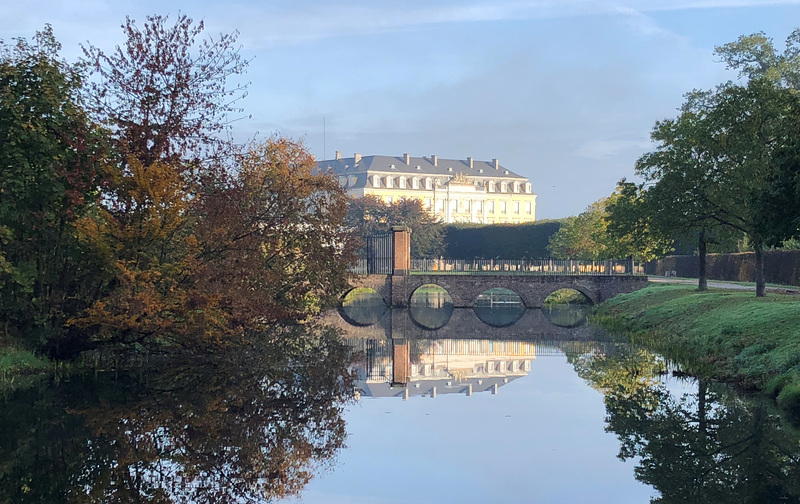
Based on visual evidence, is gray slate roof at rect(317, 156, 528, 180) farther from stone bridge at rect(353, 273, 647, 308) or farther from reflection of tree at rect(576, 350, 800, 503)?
reflection of tree at rect(576, 350, 800, 503)

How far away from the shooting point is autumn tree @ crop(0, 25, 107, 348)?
17.6 metres

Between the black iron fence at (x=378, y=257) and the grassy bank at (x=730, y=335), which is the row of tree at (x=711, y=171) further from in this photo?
the black iron fence at (x=378, y=257)

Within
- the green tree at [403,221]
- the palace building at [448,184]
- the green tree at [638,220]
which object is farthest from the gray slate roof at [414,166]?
the green tree at [638,220]

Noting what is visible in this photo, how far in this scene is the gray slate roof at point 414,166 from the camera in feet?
414

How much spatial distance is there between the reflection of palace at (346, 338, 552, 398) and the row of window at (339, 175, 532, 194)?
298 feet

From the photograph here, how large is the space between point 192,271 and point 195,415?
17.9ft

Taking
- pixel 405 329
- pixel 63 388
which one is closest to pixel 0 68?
pixel 63 388

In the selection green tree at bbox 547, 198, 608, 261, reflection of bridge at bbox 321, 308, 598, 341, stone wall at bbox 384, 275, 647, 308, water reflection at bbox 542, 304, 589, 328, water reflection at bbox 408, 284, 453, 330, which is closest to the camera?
reflection of bridge at bbox 321, 308, 598, 341

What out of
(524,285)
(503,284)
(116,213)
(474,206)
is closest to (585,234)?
(524,285)

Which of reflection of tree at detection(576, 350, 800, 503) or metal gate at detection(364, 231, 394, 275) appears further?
metal gate at detection(364, 231, 394, 275)

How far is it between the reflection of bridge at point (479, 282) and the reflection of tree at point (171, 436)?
28901mm

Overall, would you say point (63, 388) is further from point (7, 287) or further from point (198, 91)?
point (198, 91)

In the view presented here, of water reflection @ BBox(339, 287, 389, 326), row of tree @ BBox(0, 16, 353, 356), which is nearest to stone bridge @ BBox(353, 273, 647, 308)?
water reflection @ BBox(339, 287, 389, 326)

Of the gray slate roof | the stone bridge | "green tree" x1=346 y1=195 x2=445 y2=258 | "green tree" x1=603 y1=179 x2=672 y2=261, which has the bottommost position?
the stone bridge
